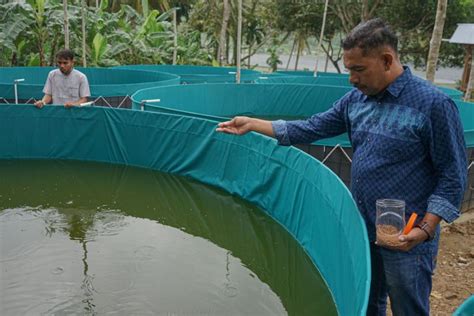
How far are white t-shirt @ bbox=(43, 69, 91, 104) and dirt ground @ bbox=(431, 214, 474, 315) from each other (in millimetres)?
5247

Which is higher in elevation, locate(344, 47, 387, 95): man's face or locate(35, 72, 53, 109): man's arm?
locate(344, 47, 387, 95): man's face

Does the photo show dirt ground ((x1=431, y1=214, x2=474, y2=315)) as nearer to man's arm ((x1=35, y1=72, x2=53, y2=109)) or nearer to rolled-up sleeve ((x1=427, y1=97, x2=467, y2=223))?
rolled-up sleeve ((x1=427, y1=97, x2=467, y2=223))

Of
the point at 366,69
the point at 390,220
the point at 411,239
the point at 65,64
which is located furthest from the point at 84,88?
the point at 411,239

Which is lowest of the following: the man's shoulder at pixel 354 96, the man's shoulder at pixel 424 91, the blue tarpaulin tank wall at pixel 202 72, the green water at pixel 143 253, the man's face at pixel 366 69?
the green water at pixel 143 253

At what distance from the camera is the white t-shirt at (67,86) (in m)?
7.24

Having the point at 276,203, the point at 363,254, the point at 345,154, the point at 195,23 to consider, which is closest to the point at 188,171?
the point at 276,203

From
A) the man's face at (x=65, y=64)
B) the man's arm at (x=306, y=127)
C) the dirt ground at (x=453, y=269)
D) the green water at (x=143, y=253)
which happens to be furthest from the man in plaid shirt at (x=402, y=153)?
the man's face at (x=65, y=64)

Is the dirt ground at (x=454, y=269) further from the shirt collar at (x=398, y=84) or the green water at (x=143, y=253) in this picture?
the shirt collar at (x=398, y=84)

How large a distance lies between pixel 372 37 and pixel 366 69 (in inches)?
5.0

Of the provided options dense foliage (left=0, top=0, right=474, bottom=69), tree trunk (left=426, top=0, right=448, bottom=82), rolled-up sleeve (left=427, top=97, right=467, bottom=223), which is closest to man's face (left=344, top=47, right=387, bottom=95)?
rolled-up sleeve (left=427, top=97, right=467, bottom=223)

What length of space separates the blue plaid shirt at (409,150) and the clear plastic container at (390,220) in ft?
0.19

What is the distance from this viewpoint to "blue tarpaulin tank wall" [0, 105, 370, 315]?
11.4ft

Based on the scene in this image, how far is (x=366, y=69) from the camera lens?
1.99 meters

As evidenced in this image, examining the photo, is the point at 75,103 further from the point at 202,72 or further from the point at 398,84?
the point at 202,72
